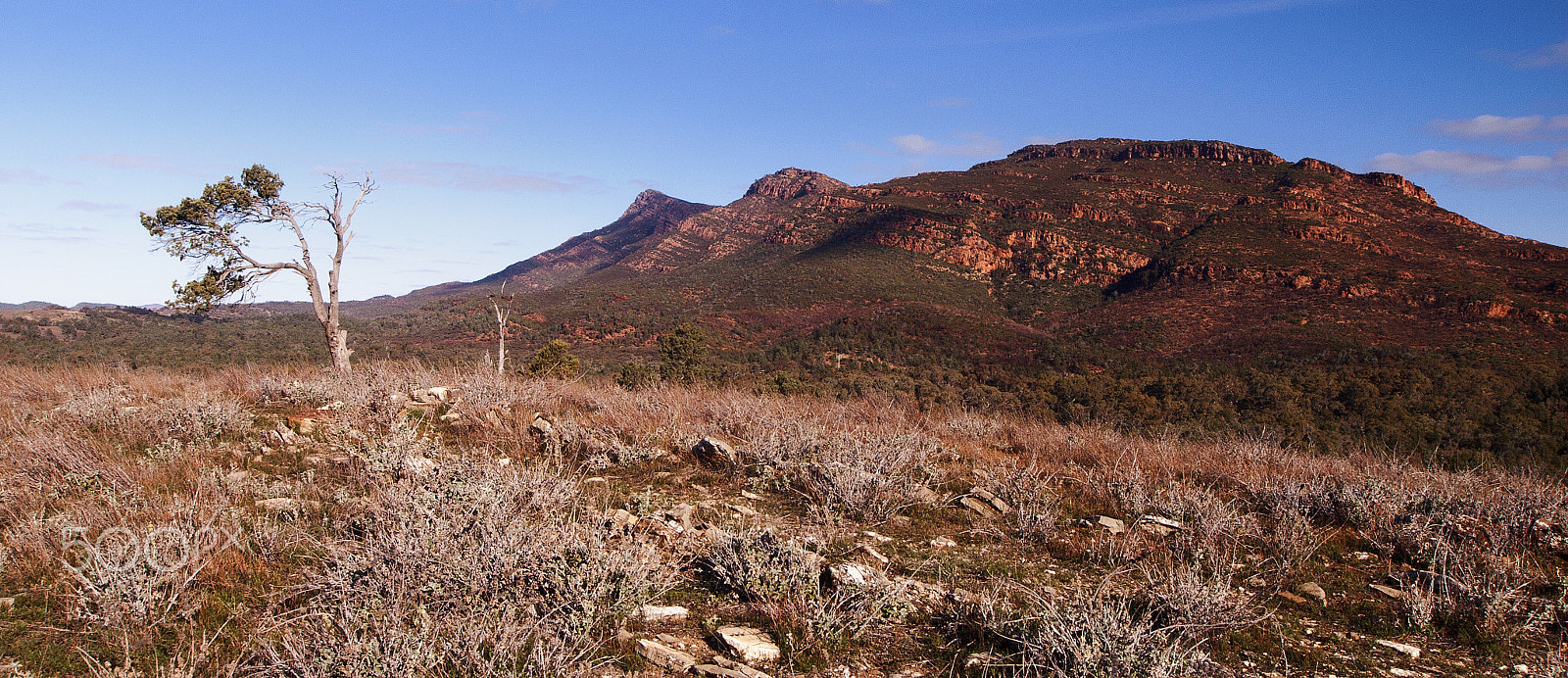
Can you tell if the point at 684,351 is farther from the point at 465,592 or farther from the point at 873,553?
the point at 465,592

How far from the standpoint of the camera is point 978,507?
4746 millimetres

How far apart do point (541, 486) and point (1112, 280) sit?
68187 mm

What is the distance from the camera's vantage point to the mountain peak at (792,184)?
124825mm

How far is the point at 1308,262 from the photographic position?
51844mm

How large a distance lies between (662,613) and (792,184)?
13275 centimetres

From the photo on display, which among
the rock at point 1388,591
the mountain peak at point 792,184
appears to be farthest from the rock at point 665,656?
the mountain peak at point 792,184

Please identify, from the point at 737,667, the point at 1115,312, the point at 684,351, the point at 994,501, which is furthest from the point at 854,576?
the point at 1115,312

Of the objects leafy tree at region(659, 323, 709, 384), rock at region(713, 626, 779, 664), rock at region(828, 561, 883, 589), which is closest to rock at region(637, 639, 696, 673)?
rock at region(713, 626, 779, 664)

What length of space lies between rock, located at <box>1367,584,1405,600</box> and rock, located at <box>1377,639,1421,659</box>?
0.53m

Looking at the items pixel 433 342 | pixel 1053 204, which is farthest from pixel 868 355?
pixel 1053 204

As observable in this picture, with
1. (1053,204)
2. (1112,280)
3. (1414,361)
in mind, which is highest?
(1053,204)

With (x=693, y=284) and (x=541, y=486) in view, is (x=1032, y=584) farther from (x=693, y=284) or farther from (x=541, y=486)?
(x=693, y=284)

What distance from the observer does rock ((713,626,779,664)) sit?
262 centimetres

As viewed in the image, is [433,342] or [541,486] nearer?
[541,486]
